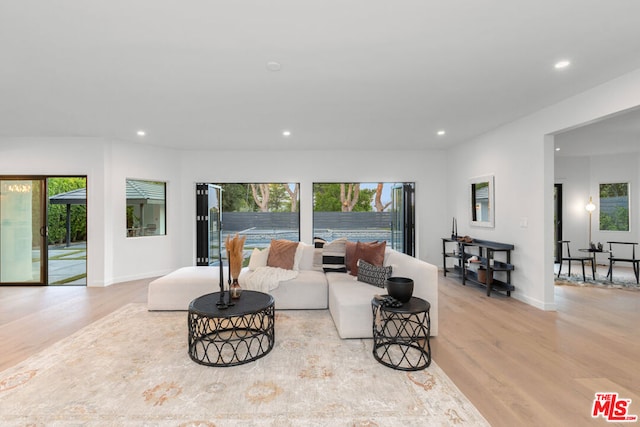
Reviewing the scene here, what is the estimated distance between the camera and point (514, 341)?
2.99 metres

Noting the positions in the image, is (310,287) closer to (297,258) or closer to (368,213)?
(297,258)

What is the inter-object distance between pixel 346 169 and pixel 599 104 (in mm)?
3978

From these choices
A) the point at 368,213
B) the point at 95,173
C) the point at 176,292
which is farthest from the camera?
the point at 368,213

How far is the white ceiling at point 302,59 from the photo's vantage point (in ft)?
6.55

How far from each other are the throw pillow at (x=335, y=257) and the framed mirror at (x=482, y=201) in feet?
8.44

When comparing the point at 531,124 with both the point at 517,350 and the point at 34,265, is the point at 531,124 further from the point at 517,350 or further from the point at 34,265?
the point at 34,265

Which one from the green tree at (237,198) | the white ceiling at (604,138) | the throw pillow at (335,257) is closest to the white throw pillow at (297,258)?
the throw pillow at (335,257)

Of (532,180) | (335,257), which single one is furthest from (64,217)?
(532,180)

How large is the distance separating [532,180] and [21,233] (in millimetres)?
8209

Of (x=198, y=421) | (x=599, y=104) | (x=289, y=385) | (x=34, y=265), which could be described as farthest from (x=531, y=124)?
(x=34, y=265)

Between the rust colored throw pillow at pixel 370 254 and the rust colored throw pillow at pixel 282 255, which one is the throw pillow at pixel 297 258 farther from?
the rust colored throw pillow at pixel 370 254

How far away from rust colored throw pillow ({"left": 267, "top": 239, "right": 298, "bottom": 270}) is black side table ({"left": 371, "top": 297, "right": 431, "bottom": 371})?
162 cm

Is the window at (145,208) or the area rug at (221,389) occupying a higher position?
the window at (145,208)

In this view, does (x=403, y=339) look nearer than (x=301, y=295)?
A: Yes
